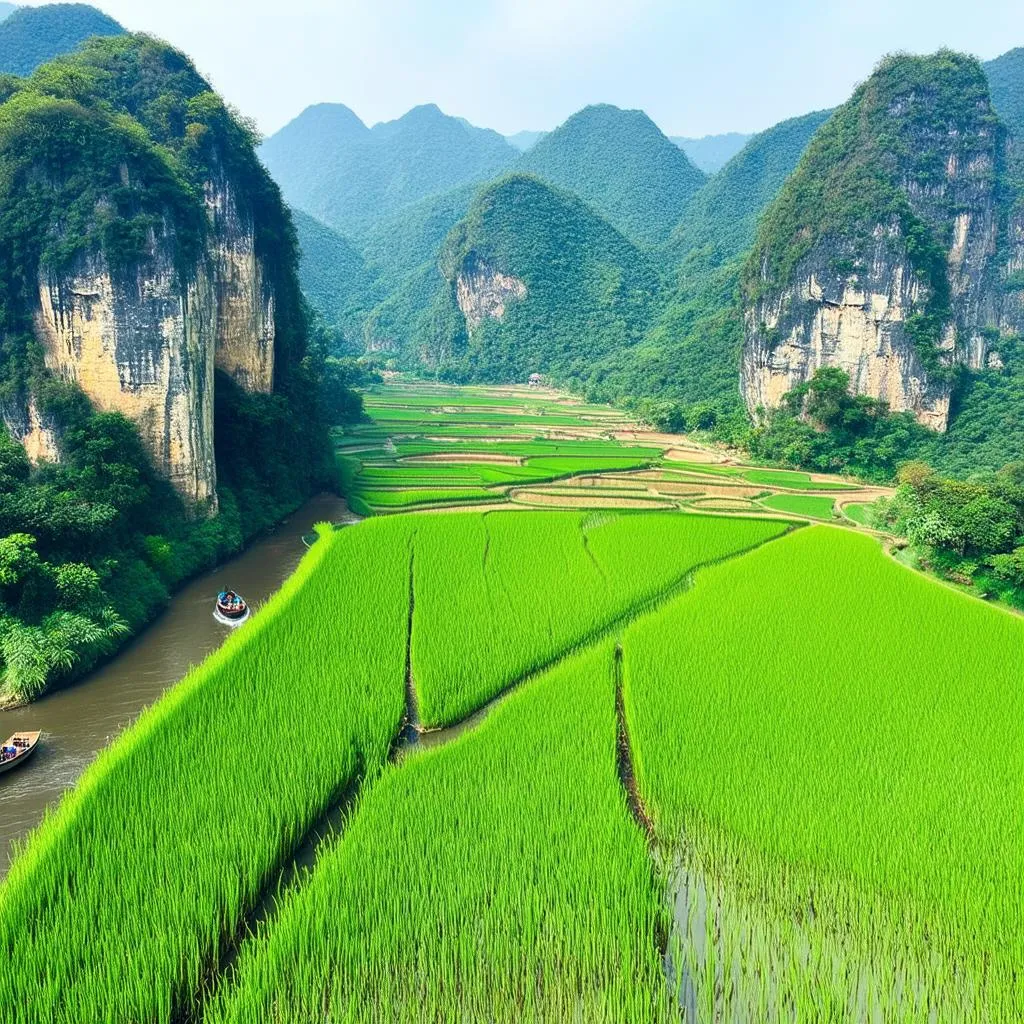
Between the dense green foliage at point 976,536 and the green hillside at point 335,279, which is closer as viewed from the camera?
the dense green foliage at point 976,536

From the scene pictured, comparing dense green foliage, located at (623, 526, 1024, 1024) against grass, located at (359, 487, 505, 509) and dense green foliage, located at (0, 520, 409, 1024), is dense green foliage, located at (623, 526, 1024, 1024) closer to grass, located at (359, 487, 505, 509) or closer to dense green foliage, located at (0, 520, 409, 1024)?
dense green foliage, located at (0, 520, 409, 1024)

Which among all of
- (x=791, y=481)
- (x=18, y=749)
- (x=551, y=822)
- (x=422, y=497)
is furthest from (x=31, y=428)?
(x=791, y=481)

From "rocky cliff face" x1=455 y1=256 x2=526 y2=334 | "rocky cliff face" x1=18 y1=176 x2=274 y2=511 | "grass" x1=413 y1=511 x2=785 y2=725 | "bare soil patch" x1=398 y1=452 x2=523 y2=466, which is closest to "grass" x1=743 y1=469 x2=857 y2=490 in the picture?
"grass" x1=413 y1=511 x2=785 y2=725

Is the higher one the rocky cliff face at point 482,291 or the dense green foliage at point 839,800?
the rocky cliff face at point 482,291

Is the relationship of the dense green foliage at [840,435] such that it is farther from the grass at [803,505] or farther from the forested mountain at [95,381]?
the forested mountain at [95,381]

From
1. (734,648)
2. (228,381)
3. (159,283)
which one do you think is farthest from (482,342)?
(734,648)

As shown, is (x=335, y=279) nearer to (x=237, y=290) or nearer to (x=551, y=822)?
(x=237, y=290)

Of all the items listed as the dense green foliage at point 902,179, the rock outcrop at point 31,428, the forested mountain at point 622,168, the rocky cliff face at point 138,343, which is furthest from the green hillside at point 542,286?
the rock outcrop at point 31,428
